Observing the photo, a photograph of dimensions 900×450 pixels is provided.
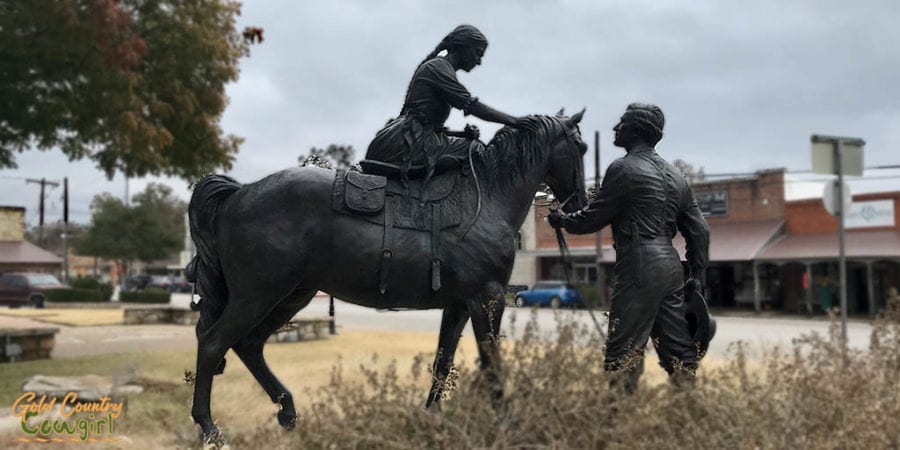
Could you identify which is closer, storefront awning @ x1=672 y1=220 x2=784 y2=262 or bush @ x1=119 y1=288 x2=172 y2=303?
storefront awning @ x1=672 y1=220 x2=784 y2=262

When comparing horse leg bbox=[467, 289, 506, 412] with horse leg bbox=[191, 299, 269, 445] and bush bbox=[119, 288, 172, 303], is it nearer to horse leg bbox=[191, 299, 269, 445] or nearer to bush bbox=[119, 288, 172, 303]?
horse leg bbox=[191, 299, 269, 445]

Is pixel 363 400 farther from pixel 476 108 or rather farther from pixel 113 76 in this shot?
pixel 113 76

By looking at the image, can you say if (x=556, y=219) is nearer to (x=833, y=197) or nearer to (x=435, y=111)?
(x=435, y=111)

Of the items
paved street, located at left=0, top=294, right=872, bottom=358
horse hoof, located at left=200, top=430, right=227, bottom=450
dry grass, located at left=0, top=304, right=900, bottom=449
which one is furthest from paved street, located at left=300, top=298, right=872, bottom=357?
horse hoof, located at left=200, top=430, right=227, bottom=450

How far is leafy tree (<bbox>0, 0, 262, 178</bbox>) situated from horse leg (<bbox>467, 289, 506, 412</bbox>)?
27.0 feet

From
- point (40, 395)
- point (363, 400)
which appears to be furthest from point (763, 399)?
point (40, 395)

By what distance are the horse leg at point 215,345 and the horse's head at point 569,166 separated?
1.84 metres

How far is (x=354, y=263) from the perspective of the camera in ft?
12.4

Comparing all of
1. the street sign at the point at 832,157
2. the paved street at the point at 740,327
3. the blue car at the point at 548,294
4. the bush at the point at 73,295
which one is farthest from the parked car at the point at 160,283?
the street sign at the point at 832,157

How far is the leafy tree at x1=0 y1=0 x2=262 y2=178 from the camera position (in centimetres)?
964

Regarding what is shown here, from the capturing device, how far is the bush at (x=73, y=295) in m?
30.0

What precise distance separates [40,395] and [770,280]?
27064 millimetres

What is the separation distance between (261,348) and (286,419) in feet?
1.48

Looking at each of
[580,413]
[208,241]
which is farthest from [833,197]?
[208,241]
